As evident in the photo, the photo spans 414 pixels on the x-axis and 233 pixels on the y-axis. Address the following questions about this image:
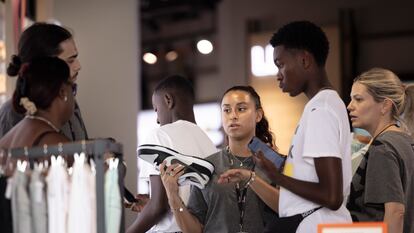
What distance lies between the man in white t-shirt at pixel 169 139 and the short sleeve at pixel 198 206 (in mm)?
135

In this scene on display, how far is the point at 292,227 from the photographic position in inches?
108

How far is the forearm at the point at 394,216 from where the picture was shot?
3.16 m

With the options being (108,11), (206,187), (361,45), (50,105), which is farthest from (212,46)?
(50,105)

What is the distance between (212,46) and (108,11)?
629 centimetres

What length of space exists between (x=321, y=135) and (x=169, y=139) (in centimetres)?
102

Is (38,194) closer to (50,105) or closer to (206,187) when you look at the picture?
(50,105)

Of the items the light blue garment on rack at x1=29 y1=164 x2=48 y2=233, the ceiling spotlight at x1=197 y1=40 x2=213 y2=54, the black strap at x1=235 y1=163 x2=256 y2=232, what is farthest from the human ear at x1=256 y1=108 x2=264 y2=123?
the ceiling spotlight at x1=197 y1=40 x2=213 y2=54

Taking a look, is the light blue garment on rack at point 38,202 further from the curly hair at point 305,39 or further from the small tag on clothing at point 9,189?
the curly hair at point 305,39

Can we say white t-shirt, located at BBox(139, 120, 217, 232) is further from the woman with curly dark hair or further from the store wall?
the store wall

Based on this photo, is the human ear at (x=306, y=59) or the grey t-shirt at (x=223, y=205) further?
the grey t-shirt at (x=223, y=205)

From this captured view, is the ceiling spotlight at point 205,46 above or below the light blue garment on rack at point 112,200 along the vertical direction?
above

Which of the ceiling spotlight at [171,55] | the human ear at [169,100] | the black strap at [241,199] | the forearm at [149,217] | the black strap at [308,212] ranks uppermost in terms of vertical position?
the ceiling spotlight at [171,55]

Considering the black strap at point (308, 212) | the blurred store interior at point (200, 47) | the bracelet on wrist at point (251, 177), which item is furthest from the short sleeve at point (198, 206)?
the blurred store interior at point (200, 47)

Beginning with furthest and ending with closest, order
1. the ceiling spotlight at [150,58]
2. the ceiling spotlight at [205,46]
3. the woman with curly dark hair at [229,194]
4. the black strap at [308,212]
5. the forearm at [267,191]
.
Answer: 1. the ceiling spotlight at [150,58]
2. the ceiling spotlight at [205,46]
3. the woman with curly dark hair at [229,194]
4. the forearm at [267,191]
5. the black strap at [308,212]
